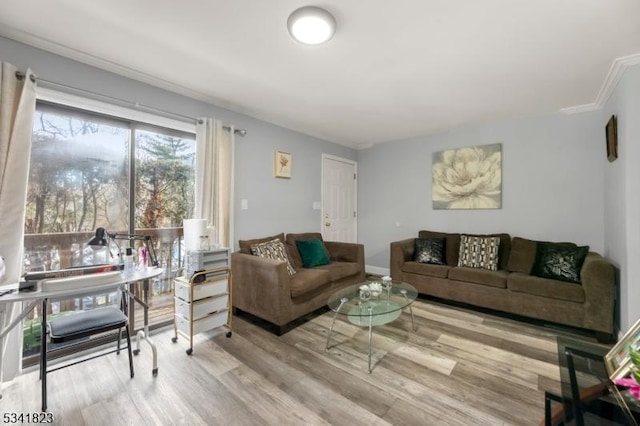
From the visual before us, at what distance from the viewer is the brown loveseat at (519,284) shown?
96.7 inches

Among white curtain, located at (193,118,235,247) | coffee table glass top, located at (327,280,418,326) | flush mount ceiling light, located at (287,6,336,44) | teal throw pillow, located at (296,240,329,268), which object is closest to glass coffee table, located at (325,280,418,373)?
coffee table glass top, located at (327,280,418,326)

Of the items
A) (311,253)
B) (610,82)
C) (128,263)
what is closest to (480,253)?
(610,82)

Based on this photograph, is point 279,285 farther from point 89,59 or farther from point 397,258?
point 89,59

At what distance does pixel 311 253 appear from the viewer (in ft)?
11.4

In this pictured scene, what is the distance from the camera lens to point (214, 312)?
2494 mm

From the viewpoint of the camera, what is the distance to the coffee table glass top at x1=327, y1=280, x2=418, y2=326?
7.12 ft

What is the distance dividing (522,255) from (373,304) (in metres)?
2.20

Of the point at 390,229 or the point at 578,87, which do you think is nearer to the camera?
the point at 578,87

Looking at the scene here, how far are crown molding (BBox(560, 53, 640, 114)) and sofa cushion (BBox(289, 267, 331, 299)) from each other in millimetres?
3200

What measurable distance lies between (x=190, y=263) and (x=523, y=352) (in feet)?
9.92

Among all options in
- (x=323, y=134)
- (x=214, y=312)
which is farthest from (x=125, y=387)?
(x=323, y=134)

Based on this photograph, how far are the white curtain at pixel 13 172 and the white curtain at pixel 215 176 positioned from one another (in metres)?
1.21

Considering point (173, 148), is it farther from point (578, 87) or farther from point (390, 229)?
point (578, 87)

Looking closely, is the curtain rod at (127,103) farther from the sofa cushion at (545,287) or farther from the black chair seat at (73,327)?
the sofa cushion at (545,287)
